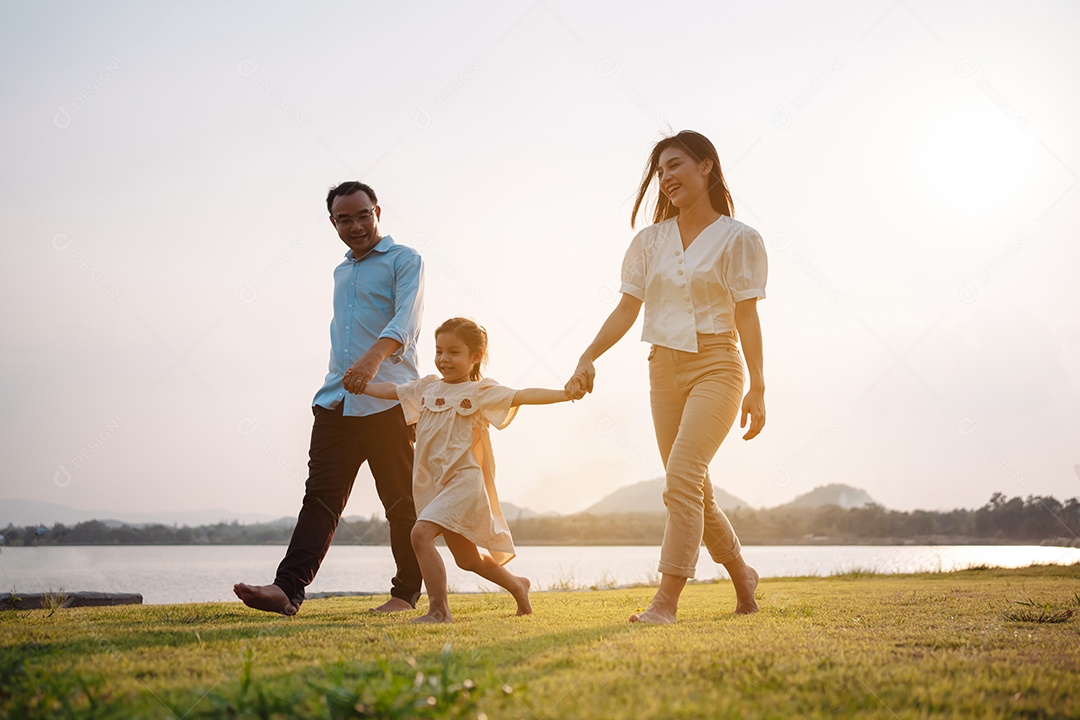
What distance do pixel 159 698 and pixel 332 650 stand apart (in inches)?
31.2

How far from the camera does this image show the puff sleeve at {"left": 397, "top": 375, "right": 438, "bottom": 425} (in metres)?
4.85

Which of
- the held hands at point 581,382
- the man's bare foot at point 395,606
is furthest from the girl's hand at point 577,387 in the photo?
the man's bare foot at point 395,606

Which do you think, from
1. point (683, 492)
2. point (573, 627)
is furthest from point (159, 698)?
point (683, 492)

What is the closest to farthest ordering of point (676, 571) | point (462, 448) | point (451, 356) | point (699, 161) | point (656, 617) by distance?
point (656, 617) → point (676, 571) → point (699, 161) → point (462, 448) → point (451, 356)

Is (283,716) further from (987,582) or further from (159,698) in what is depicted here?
(987,582)

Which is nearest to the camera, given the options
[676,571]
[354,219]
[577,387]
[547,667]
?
[547,667]

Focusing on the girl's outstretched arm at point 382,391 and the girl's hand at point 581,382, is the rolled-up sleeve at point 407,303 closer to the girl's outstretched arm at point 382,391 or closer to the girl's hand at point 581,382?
the girl's outstretched arm at point 382,391

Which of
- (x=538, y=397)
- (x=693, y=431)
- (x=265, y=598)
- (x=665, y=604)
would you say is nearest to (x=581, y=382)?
(x=538, y=397)

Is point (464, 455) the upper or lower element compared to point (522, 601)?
upper

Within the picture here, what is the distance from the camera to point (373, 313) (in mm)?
5199

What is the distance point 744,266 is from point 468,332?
1.59 meters

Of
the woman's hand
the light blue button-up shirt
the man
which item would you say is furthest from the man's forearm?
the woman's hand

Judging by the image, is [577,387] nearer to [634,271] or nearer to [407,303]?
[634,271]

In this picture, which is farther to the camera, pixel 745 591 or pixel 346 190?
pixel 346 190
